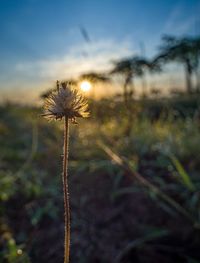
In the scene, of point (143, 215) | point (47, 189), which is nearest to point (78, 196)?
point (47, 189)

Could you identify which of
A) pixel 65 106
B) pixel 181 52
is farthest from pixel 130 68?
pixel 65 106

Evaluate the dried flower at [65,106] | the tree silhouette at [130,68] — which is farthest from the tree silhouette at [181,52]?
the dried flower at [65,106]

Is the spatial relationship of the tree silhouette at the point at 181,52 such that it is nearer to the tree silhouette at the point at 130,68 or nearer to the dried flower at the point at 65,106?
the tree silhouette at the point at 130,68

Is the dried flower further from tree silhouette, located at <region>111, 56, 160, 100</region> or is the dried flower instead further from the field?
tree silhouette, located at <region>111, 56, 160, 100</region>

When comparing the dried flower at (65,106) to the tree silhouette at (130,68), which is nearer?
the dried flower at (65,106)

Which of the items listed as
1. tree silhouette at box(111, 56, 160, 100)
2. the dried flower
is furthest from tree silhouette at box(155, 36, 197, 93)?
the dried flower

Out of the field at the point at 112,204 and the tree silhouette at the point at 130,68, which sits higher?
the tree silhouette at the point at 130,68

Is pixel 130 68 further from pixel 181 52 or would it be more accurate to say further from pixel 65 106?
pixel 65 106
